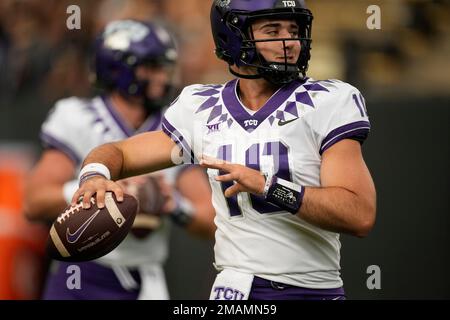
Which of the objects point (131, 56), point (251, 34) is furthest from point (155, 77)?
point (251, 34)

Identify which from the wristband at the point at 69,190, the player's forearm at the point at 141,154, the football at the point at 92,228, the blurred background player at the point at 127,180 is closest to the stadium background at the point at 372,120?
the blurred background player at the point at 127,180

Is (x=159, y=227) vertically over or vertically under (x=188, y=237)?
over

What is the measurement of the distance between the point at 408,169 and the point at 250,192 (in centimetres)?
317

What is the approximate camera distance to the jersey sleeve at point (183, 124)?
3.79m

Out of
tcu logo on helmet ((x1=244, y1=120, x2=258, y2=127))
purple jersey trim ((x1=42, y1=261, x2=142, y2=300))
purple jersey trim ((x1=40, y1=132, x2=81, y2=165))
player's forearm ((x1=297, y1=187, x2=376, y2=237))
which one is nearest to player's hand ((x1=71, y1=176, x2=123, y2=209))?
tcu logo on helmet ((x1=244, y1=120, x2=258, y2=127))

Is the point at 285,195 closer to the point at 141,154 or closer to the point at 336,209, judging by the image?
the point at 336,209

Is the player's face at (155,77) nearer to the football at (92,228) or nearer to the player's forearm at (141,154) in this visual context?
the player's forearm at (141,154)

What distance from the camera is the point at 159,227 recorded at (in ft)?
16.8

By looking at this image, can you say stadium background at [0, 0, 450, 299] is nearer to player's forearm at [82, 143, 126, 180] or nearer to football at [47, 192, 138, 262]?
player's forearm at [82, 143, 126, 180]

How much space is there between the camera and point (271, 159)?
139 inches

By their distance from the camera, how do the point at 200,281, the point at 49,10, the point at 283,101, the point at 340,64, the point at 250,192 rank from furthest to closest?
the point at 49,10 < the point at 340,64 < the point at 200,281 < the point at 283,101 < the point at 250,192
